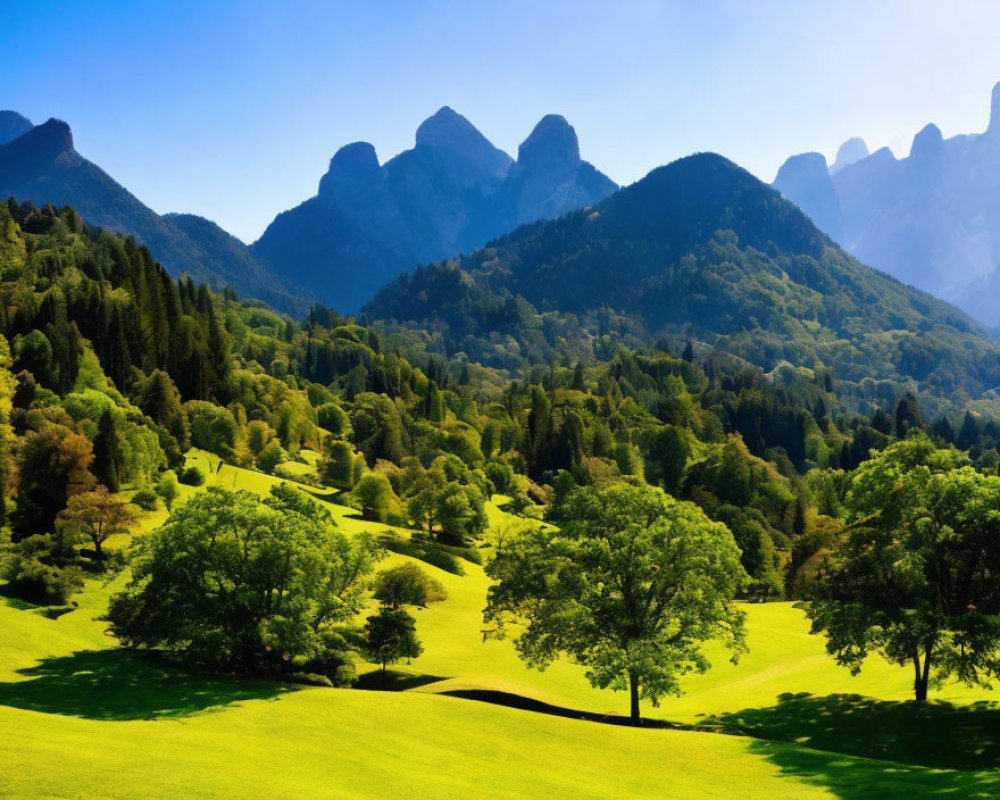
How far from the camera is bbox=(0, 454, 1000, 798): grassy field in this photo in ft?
83.2

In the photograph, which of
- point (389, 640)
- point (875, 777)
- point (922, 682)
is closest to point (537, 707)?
point (389, 640)

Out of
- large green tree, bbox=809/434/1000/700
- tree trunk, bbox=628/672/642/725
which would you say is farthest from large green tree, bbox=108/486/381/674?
large green tree, bbox=809/434/1000/700

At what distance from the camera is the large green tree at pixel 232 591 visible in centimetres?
4394

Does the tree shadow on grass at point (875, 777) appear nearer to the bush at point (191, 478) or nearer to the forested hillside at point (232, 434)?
the forested hillside at point (232, 434)

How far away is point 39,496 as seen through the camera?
66875mm

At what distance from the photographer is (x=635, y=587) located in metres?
44.4

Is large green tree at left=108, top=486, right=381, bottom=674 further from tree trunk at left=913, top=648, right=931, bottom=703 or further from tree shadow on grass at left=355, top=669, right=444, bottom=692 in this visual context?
tree trunk at left=913, top=648, right=931, bottom=703

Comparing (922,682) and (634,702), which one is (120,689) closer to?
(634,702)

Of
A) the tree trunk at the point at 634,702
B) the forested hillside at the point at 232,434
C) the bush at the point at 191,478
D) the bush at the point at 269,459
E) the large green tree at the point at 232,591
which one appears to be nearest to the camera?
the tree trunk at the point at 634,702

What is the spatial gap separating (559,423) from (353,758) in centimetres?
15482

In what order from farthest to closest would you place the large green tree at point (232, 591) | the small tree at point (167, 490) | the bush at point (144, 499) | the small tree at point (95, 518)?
the small tree at point (167, 490) → the bush at point (144, 499) → the small tree at point (95, 518) → the large green tree at point (232, 591)

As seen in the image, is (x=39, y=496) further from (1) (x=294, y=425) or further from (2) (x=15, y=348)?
(1) (x=294, y=425)

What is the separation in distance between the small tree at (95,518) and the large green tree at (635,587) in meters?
36.6

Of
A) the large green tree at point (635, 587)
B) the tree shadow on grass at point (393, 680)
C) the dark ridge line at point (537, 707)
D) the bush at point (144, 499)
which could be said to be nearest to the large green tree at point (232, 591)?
the tree shadow on grass at point (393, 680)
